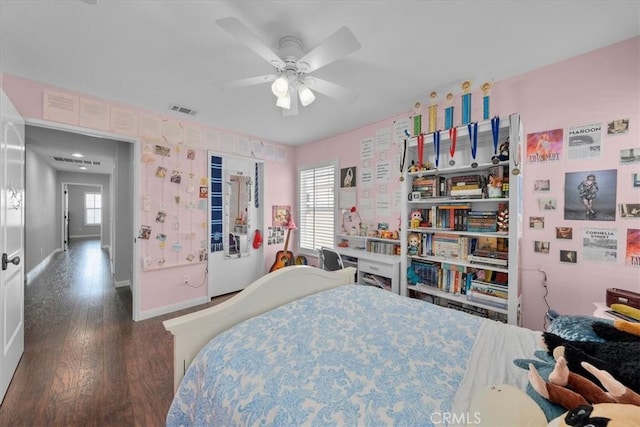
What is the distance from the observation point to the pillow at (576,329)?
1.06 m

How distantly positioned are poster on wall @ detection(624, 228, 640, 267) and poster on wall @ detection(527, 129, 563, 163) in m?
0.67

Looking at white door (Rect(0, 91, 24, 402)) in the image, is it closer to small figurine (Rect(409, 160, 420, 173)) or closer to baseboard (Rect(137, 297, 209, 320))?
baseboard (Rect(137, 297, 209, 320))

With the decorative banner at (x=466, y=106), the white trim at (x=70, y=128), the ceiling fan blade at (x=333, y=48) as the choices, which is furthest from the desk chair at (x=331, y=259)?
the white trim at (x=70, y=128)

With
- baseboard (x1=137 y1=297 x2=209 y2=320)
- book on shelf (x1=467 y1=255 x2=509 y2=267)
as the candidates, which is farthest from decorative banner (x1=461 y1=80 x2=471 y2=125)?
baseboard (x1=137 y1=297 x2=209 y2=320)

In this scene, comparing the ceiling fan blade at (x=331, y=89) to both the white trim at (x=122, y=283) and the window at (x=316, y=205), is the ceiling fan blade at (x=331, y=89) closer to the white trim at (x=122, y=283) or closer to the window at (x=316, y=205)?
the window at (x=316, y=205)

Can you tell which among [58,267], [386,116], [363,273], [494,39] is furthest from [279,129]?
[58,267]

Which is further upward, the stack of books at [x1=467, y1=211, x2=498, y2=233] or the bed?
the stack of books at [x1=467, y1=211, x2=498, y2=233]

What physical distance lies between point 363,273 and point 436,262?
866mm

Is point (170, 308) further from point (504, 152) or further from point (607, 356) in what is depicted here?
point (504, 152)

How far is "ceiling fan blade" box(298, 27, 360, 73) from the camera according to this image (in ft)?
4.17

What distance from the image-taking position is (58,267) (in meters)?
5.10

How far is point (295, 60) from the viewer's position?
165 cm

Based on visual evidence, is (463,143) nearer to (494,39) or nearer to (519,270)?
(494,39)

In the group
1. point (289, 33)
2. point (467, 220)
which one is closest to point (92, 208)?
point (289, 33)
